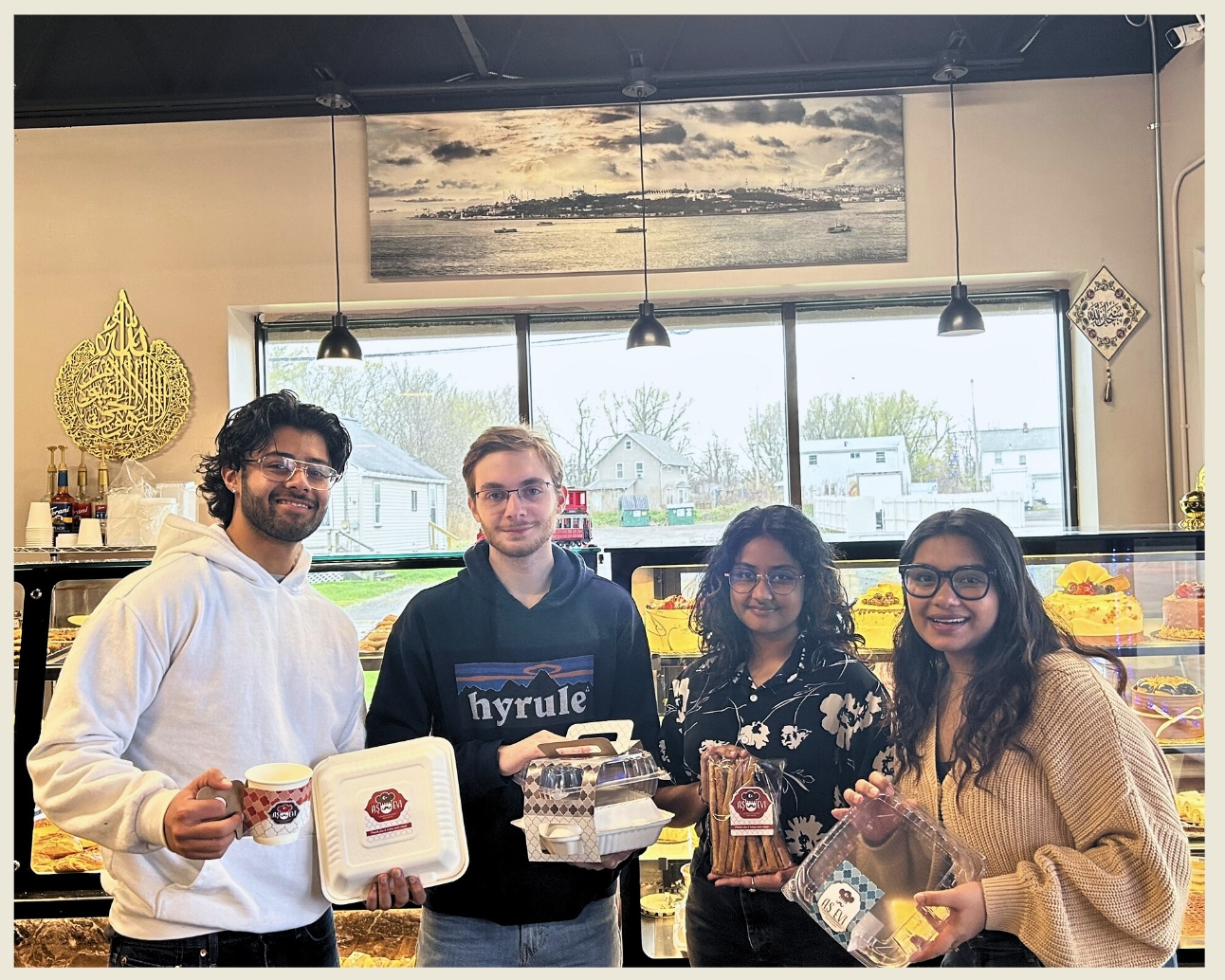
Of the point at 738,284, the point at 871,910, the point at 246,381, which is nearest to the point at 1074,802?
the point at 871,910

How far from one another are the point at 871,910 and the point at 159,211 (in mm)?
4803

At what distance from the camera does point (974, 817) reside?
6.44ft

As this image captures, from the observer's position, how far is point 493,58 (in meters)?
4.66

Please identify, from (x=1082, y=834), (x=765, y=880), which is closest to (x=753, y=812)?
(x=765, y=880)

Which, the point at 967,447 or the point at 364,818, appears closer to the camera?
the point at 364,818

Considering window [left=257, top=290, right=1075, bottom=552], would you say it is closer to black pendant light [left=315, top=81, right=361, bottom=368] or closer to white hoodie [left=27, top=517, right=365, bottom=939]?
black pendant light [left=315, top=81, right=361, bottom=368]

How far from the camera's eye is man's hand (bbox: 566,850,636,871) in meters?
2.13

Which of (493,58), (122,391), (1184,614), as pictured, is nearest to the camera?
(1184,614)

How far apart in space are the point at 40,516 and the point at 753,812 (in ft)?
13.1

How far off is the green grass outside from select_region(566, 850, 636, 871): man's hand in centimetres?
89

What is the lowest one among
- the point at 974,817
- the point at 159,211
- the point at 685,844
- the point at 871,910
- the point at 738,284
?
the point at 685,844

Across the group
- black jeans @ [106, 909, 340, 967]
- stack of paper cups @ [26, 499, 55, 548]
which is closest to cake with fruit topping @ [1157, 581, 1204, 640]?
black jeans @ [106, 909, 340, 967]

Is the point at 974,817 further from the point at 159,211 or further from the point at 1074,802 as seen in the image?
the point at 159,211

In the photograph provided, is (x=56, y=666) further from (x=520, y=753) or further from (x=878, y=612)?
(x=878, y=612)
